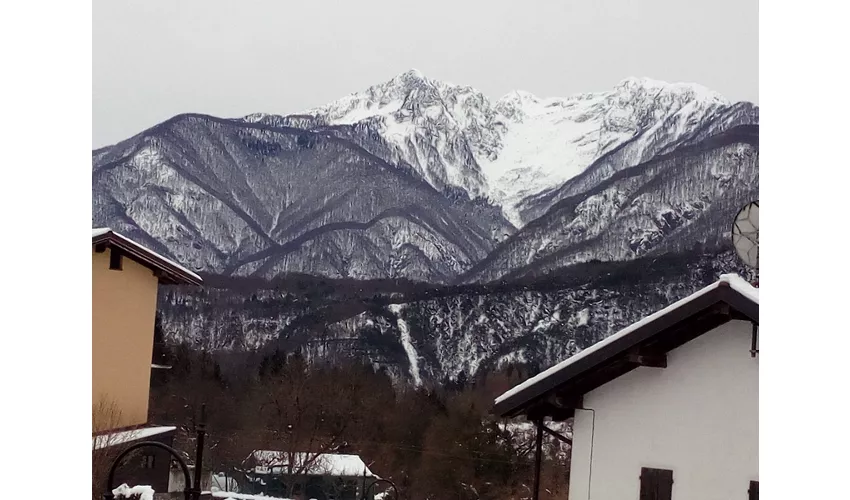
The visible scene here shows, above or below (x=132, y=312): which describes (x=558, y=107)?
above

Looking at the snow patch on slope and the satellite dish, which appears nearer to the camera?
the satellite dish

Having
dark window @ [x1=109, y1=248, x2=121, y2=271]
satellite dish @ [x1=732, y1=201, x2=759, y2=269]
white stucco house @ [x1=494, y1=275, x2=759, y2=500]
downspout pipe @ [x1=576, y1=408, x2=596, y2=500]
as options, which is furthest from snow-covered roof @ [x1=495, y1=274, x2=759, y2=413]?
dark window @ [x1=109, y1=248, x2=121, y2=271]

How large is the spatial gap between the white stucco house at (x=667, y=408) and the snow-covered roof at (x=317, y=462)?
365 centimetres

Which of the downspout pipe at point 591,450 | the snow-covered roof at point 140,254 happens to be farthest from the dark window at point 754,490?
the snow-covered roof at point 140,254

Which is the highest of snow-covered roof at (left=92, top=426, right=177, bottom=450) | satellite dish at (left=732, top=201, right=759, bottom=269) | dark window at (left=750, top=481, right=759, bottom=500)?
satellite dish at (left=732, top=201, right=759, bottom=269)

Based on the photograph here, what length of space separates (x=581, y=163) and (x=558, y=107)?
22.8 inches

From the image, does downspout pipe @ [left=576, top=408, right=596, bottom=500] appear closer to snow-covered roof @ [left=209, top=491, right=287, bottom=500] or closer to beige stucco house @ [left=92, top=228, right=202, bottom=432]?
beige stucco house @ [left=92, top=228, right=202, bottom=432]

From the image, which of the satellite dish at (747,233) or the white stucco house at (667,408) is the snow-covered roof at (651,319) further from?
the satellite dish at (747,233)

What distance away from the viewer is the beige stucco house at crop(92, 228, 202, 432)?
4.55 metres

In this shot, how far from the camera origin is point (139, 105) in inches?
261

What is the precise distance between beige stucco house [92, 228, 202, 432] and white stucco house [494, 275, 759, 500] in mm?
2466
